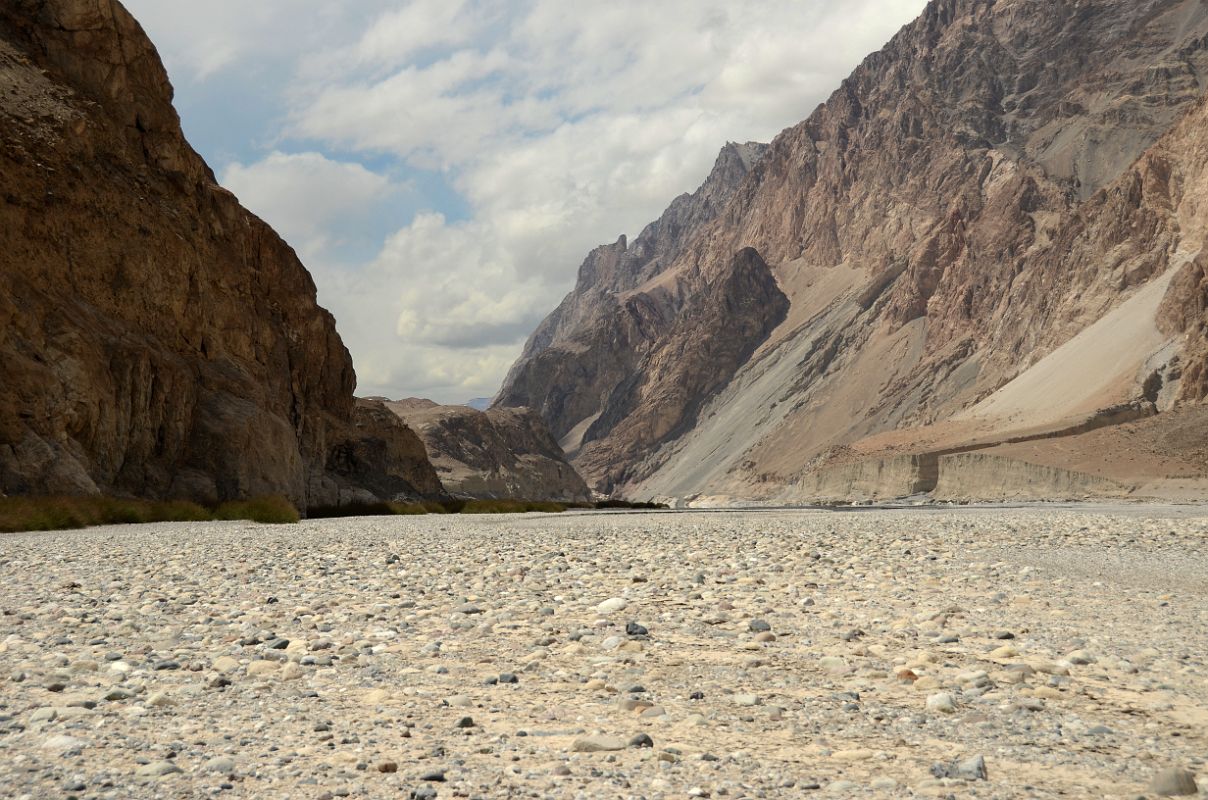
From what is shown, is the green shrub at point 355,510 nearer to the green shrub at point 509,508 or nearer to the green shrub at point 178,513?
the green shrub at point 509,508

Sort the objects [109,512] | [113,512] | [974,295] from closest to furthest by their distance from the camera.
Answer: [109,512] < [113,512] < [974,295]

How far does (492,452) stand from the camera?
363 ft

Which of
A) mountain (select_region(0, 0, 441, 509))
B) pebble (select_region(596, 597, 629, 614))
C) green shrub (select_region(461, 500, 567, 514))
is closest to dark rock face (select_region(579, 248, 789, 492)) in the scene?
green shrub (select_region(461, 500, 567, 514))

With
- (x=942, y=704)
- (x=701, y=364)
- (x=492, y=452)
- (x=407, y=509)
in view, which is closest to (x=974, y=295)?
(x=701, y=364)

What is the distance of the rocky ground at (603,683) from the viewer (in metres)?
4.83

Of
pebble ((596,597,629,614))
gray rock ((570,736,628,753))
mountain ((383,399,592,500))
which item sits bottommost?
gray rock ((570,736,628,753))

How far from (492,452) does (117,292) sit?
248 feet

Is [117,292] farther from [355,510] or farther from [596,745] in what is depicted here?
[596,745]

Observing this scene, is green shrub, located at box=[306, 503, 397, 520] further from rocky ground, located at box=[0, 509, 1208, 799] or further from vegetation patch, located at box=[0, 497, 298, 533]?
rocky ground, located at box=[0, 509, 1208, 799]

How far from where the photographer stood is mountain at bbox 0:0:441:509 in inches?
1139

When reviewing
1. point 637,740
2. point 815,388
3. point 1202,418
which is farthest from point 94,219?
point 815,388

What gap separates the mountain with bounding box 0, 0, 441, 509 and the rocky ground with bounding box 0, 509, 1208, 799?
1847cm

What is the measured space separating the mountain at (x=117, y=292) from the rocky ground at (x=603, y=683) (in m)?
18.5

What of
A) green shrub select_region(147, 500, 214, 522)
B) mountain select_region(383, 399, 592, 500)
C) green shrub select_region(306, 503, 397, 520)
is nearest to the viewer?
green shrub select_region(147, 500, 214, 522)
